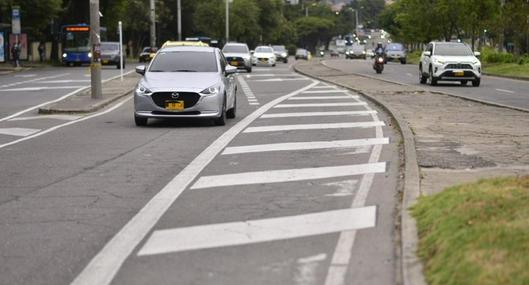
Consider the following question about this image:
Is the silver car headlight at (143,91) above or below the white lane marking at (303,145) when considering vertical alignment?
above

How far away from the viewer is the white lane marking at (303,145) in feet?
44.7

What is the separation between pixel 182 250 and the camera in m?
7.52

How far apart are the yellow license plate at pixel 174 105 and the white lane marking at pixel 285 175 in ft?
A: 19.8

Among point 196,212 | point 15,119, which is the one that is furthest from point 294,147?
point 15,119

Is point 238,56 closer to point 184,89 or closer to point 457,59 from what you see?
point 457,59

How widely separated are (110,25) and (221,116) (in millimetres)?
59141

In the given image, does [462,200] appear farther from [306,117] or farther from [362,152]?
[306,117]

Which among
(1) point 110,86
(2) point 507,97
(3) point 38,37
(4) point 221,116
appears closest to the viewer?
(4) point 221,116

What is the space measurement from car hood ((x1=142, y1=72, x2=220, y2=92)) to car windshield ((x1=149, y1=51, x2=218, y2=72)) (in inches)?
11.0

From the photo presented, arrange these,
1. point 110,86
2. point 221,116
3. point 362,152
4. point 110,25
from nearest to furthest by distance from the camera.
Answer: point 362,152
point 221,116
point 110,86
point 110,25

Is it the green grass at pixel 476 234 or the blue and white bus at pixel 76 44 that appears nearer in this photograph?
the green grass at pixel 476 234

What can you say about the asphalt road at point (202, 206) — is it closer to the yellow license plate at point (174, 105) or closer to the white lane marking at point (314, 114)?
the yellow license plate at point (174, 105)

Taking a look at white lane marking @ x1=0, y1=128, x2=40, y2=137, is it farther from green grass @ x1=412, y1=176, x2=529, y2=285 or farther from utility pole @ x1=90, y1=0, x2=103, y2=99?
green grass @ x1=412, y1=176, x2=529, y2=285

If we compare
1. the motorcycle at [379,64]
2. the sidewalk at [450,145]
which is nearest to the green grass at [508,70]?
the motorcycle at [379,64]
